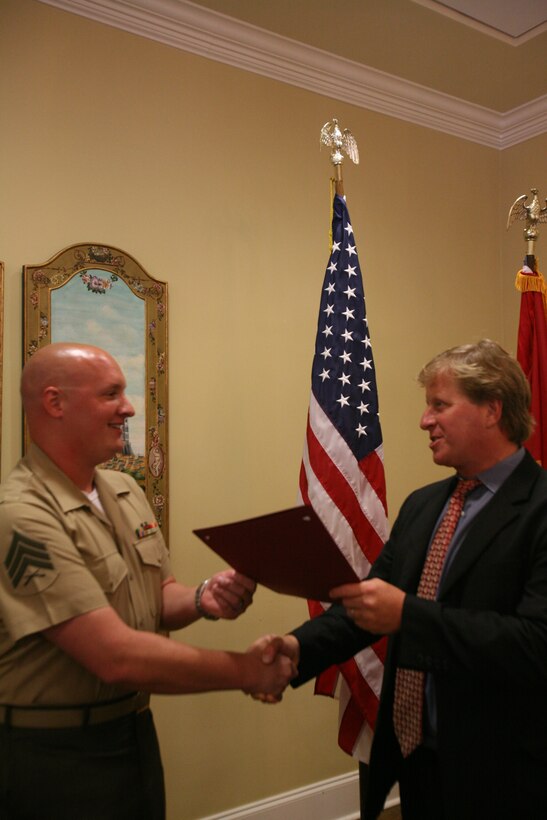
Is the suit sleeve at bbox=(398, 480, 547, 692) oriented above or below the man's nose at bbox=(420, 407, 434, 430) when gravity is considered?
below

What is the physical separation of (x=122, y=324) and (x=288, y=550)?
1.57 m

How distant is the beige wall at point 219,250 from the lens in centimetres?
294

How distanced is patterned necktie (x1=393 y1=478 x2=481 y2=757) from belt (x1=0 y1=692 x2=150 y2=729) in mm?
675

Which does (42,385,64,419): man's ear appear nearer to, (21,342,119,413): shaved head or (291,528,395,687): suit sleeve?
(21,342,119,413): shaved head

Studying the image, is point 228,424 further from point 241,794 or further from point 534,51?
point 534,51

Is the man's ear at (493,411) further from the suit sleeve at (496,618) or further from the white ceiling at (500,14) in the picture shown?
the white ceiling at (500,14)

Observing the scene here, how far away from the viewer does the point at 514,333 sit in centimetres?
429

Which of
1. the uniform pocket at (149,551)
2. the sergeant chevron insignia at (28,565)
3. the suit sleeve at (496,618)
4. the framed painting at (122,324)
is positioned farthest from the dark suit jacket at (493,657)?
the framed painting at (122,324)

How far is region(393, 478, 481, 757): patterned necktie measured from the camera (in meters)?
1.86

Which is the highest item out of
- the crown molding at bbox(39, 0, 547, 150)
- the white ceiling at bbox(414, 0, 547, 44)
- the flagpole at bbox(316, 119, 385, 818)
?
the white ceiling at bbox(414, 0, 547, 44)

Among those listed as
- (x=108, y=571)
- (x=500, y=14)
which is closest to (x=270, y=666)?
(x=108, y=571)

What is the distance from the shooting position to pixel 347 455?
288cm

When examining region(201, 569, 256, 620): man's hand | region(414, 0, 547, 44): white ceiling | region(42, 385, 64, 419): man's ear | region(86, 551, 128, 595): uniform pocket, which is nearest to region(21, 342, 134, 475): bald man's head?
region(42, 385, 64, 419): man's ear

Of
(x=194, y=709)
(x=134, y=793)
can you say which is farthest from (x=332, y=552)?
(x=194, y=709)
